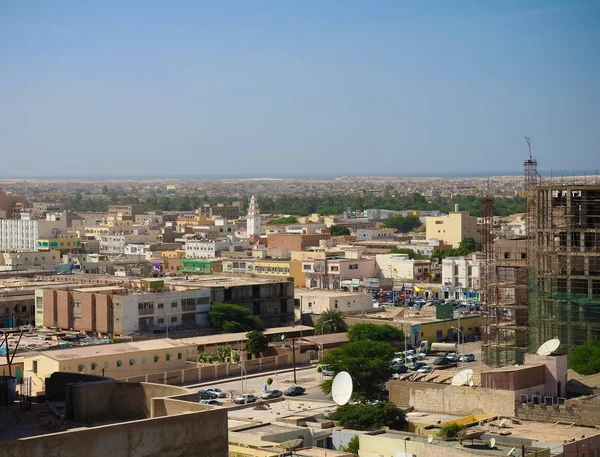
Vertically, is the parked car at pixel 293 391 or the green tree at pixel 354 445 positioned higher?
the green tree at pixel 354 445

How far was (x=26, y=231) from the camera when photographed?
8594 cm

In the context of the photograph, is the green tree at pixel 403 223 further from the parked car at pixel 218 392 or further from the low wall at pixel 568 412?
the low wall at pixel 568 412

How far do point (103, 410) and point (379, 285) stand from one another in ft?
173

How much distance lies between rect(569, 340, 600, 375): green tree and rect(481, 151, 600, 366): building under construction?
2.92 ft

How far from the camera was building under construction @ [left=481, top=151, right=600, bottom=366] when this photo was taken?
107ft

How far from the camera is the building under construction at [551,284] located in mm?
32656

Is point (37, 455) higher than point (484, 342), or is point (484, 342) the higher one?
point (37, 455)

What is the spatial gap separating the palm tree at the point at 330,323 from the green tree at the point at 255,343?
18.5ft

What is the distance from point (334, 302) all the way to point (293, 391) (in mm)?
18007

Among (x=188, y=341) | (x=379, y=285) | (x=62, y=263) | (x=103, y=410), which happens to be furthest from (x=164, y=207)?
(x=103, y=410)

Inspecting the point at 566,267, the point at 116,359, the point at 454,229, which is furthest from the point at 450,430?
the point at 454,229

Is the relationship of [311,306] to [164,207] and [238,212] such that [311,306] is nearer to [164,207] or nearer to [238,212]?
[238,212]

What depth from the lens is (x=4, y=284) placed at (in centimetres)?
5259

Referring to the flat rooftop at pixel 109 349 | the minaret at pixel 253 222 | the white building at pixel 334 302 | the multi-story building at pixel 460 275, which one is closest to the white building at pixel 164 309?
the flat rooftop at pixel 109 349
